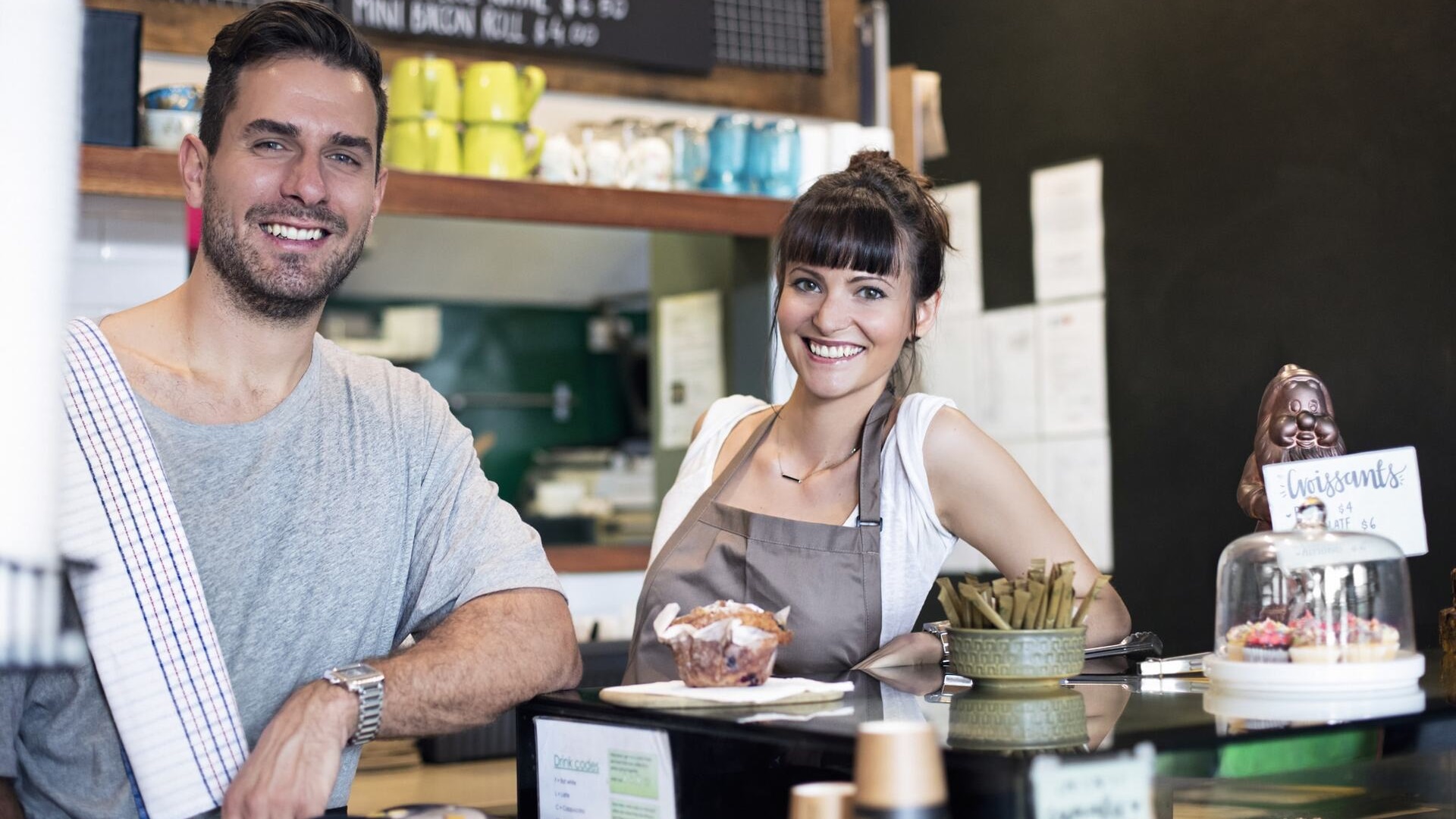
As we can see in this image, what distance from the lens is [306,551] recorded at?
1.60 metres

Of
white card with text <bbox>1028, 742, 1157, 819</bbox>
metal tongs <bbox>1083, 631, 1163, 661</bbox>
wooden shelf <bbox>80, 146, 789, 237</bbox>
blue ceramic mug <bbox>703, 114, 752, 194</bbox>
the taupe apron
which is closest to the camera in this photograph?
white card with text <bbox>1028, 742, 1157, 819</bbox>

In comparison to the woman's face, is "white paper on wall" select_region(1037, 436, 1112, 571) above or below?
below

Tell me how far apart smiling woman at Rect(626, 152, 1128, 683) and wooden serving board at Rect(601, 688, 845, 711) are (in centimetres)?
41

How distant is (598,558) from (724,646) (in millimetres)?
2191

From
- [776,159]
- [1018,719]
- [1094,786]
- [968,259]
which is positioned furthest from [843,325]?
[968,259]

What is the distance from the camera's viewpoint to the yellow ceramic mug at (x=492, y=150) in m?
3.27

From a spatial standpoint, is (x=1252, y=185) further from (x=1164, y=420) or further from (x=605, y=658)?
(x=605, y=658)

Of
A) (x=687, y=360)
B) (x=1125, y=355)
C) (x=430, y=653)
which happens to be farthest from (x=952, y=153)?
(x=430, y=653)

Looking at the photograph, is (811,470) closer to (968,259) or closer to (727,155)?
(727,155)

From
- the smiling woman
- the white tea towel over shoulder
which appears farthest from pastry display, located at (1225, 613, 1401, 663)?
the white tea towel over shoulder

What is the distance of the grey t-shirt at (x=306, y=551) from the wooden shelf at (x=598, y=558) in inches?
67.9

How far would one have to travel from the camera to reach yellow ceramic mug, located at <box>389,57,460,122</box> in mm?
3203

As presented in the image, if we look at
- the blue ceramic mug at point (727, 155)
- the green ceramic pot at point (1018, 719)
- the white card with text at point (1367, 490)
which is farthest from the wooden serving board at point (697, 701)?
the blue ceramic mug at point (727, 155)

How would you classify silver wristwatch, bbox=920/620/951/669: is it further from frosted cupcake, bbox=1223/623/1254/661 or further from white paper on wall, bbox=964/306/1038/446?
white paper on wall, bbox=964/306/1038/446
